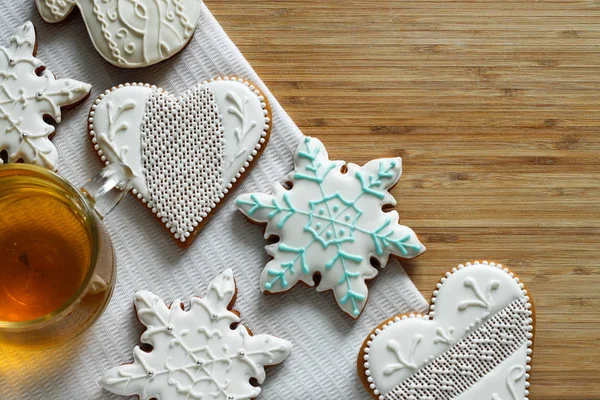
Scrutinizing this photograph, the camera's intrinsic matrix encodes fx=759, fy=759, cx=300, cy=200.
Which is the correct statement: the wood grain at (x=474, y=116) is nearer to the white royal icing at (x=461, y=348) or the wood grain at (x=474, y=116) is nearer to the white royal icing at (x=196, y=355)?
the white royal icing at (x=461, y=348)

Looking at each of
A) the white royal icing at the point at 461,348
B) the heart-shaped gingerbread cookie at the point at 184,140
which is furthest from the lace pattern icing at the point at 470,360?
the heart-shaped gingerbread cookie at the point at 184,140

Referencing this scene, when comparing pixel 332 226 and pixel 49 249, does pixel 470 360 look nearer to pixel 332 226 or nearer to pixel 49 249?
pixel 332 226

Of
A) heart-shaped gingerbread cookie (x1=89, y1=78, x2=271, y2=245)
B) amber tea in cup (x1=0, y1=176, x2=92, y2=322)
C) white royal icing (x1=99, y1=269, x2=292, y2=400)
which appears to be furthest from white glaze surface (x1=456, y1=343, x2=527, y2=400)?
amber tea in cup (x1=0, y1=176, x2=92, y2=322)

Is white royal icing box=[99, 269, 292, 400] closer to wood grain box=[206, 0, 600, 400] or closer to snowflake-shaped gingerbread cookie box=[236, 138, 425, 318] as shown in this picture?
snowflake-shaped gingerbread cookie box=[236, 138, 425, 318]

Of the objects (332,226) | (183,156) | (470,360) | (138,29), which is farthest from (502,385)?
(138,29)

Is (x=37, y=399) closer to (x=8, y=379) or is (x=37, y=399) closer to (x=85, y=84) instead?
(x=8, y=379)

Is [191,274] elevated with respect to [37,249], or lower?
lower
